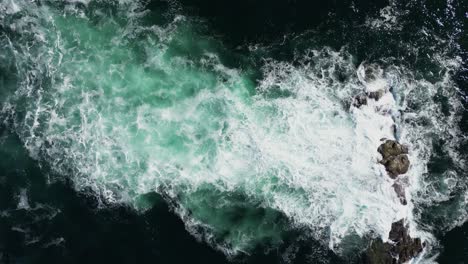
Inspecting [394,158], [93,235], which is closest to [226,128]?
[93,235]

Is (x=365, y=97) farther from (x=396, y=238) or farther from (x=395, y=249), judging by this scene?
(x=395, y=249)

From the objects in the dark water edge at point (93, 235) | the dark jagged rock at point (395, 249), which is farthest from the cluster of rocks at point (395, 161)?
the dark water edge at point (93, 235)

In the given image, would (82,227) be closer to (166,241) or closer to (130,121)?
(166,241)

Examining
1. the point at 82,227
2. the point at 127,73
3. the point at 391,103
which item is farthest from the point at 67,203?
the point at 391,103

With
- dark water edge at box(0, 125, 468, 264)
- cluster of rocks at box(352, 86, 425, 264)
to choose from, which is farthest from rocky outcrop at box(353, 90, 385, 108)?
dark water edge at box(0, 125, 468, 264)

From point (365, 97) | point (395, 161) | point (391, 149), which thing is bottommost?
point (395, 161)

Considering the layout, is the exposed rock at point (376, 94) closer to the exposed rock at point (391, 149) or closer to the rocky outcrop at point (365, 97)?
the rocky outcrop at point (365, 97)

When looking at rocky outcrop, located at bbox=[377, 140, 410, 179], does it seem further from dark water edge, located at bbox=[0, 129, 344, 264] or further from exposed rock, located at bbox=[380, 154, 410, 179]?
dark water edge, located at bbox=[0, 129, 344, 264]
